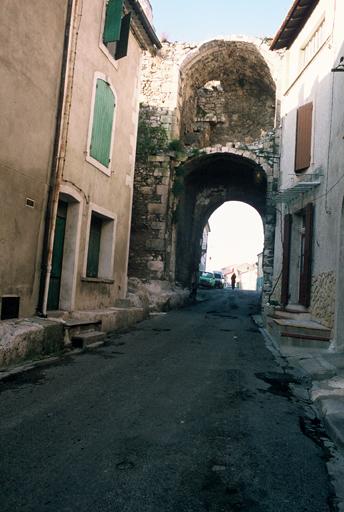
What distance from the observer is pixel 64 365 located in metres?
5.70

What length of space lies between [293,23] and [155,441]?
12648 millimetres

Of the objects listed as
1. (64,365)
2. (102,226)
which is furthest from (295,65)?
(64,365)

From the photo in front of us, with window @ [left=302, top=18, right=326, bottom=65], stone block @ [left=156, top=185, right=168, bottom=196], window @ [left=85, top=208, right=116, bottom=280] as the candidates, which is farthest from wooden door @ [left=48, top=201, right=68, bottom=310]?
window @ [left=302, top=18, right=326, bottom=65]

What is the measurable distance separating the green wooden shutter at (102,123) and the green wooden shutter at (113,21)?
3.11ft

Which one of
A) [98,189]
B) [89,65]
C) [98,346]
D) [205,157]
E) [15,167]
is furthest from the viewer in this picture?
[205,157]

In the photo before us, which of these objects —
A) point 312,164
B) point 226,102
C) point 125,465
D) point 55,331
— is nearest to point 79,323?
point 55,331

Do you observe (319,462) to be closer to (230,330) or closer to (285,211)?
(230,330)

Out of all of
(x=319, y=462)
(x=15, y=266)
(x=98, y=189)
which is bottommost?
(x=319, y=462)

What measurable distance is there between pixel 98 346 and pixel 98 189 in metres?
3.68

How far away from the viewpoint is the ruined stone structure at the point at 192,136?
1476 cm

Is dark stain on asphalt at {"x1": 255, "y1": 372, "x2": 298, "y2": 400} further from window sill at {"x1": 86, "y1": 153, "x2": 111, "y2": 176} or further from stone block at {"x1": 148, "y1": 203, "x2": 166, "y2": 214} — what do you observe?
stone block at {"x1": 148, "y1": 203, "x2": 166, "y2": 214}

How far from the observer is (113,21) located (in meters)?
9.26

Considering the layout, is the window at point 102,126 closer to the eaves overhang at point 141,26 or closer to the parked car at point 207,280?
the eaves overhang at point 141,26

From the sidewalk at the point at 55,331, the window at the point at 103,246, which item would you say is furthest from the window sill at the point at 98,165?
the sidewalk at the point at 55,331
